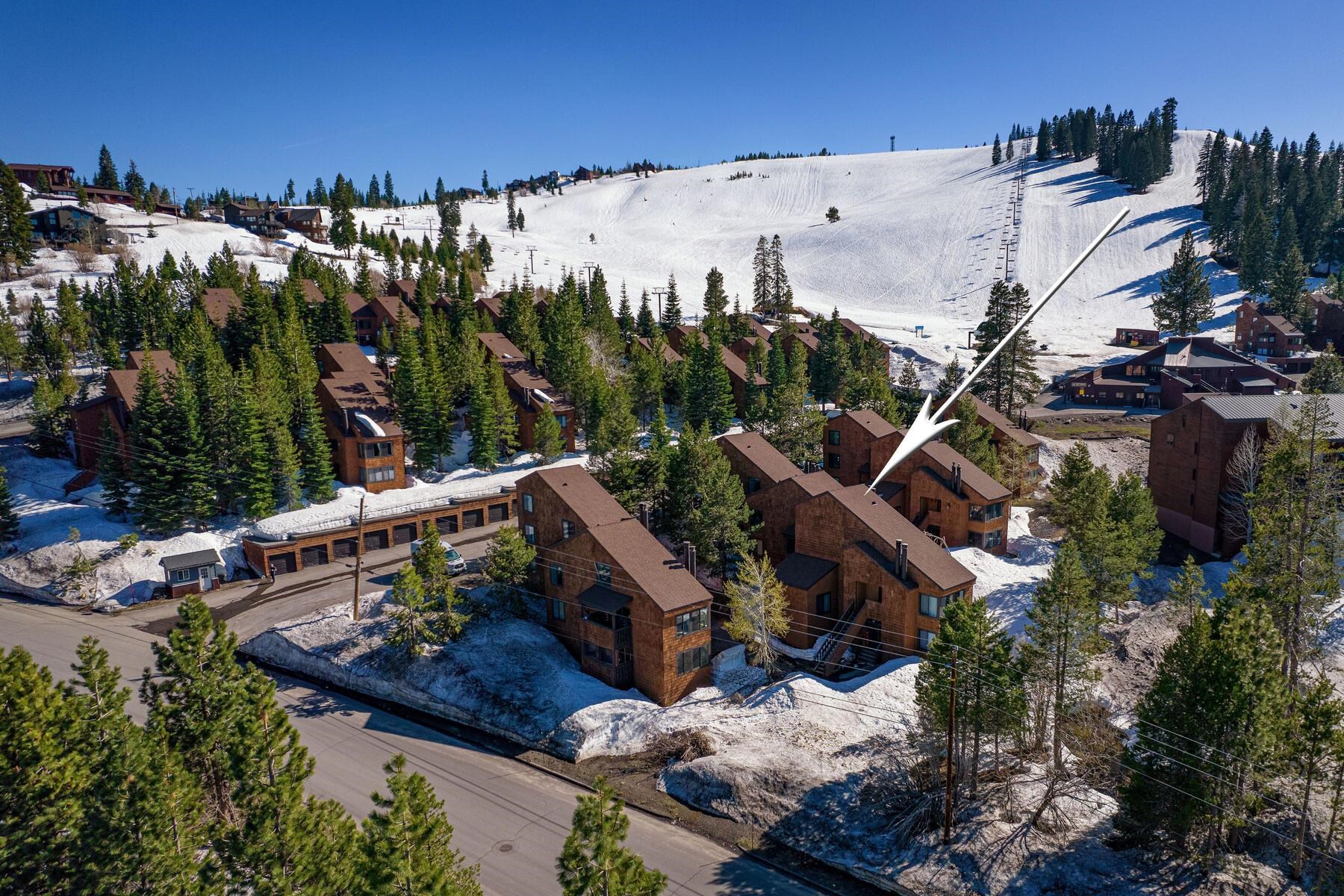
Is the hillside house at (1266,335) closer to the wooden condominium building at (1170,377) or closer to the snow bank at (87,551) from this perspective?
the wooden condominium building at (1170,377)

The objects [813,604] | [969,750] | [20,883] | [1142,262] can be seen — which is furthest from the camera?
[1142,262]

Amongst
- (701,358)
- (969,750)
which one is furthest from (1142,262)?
(969,750)

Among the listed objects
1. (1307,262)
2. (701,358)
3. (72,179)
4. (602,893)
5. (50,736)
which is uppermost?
(72,179)

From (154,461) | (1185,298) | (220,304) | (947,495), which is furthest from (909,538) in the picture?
(1185,298)

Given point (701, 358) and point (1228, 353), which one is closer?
point (701, 358)

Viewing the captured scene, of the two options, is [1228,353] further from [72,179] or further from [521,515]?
[72,179]
